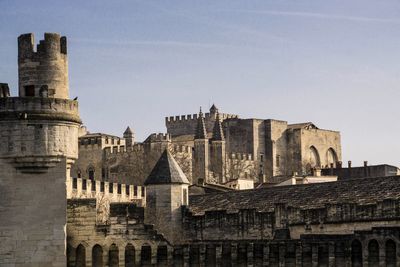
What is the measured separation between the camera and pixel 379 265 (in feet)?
139

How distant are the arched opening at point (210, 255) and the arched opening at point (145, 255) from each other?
90.9 inches

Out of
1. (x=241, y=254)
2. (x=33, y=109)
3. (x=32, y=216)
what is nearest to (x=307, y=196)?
(x=241, y=254)

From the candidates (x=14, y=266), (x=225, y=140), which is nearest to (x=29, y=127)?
(x=14, y=266)

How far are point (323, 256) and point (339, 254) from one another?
2.25ft

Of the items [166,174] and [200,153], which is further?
[200,153]

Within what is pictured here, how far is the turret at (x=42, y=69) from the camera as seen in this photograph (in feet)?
141

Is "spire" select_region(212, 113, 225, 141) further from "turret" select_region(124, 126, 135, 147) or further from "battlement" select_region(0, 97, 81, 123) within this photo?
"battlement" select_region(0, 97, 81, 123)

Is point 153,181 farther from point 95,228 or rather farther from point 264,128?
point 264,128

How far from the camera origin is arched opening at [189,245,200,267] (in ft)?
151

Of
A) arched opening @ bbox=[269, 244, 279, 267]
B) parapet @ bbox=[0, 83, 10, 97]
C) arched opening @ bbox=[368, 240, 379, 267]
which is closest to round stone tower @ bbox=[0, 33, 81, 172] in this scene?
parapet @ bbox=[0, 83, 10, 97]

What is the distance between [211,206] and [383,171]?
130ft

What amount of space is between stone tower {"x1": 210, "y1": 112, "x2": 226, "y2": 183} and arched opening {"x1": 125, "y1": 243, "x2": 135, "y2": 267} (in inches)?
2556

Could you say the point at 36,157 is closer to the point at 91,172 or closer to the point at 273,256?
the point at 273,256

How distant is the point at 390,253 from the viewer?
42.1 metres
